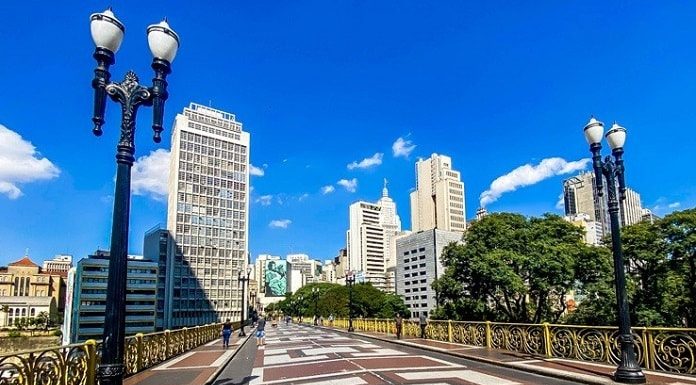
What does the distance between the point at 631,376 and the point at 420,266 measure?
141 m

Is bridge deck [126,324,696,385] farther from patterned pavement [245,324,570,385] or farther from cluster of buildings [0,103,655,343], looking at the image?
cluster of buildings [0,103,655,343]

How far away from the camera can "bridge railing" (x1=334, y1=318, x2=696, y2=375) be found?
32.6 feet

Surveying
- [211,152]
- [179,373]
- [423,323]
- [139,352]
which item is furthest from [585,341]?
[211,152]

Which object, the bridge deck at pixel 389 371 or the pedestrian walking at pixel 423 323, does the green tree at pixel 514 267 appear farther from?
the bridge deck at pixel 389 371

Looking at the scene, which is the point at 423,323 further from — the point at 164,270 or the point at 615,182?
the point at 164,270

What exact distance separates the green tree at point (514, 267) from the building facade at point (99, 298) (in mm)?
72015

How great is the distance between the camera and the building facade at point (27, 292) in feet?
395

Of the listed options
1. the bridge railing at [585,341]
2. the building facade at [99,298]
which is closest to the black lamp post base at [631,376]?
the bridge railing at [585,341]

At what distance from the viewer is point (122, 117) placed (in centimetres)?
672

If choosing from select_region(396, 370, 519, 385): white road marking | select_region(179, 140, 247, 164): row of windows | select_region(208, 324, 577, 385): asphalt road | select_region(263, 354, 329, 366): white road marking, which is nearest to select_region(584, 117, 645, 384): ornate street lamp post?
select_region(208, 324, 577, 385): asphalt road

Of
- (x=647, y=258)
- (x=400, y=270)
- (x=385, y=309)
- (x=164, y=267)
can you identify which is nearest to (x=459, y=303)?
(x=647, y=258)

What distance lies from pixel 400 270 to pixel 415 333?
135 metres

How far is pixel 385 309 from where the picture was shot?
99.4 meters

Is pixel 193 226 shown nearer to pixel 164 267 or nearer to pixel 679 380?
pixel 164 267
